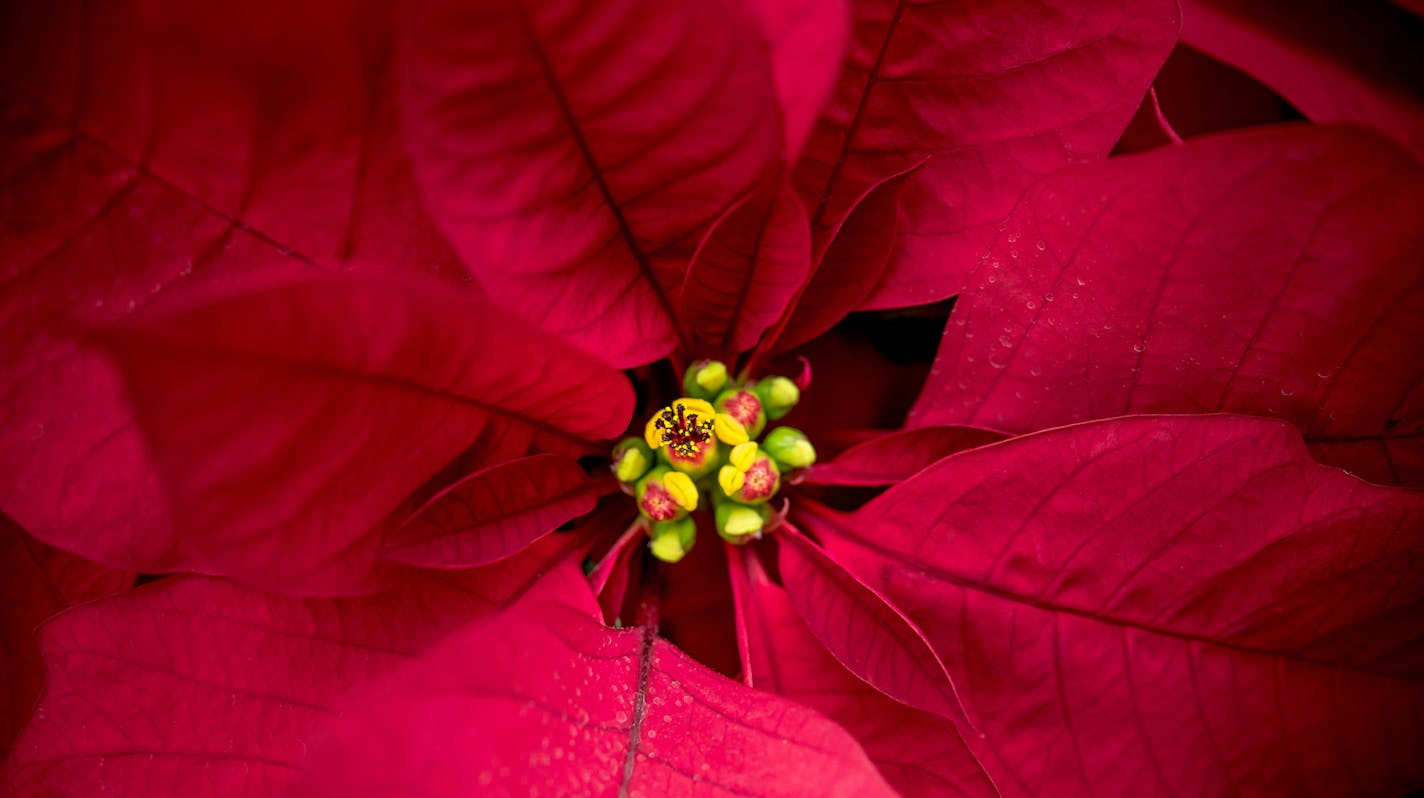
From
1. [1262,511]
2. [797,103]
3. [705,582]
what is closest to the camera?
[797,103]

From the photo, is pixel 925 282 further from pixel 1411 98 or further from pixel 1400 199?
pixel 1411 98

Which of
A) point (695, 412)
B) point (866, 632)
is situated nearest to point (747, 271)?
point (695, 412)

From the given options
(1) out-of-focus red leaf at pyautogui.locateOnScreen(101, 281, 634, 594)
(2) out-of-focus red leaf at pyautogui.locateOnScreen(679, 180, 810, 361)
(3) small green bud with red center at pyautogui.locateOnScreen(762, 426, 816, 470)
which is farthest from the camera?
(3) small green bud with red center at pyautogui.locateOnScreen(762, 426, 816, 470)

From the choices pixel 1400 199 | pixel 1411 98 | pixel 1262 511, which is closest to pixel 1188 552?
pixel 1262 511

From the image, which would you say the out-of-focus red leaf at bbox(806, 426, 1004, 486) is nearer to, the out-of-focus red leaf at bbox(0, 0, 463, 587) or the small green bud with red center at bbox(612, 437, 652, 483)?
the small green bud with red center at bbox(612, 437, 652, 483)

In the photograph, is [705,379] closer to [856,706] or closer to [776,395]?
[776,395]

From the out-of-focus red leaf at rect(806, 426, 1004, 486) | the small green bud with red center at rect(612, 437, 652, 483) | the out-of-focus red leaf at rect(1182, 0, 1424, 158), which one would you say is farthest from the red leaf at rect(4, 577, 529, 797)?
the out-of-focus red leaf at rect(1182, 0, 1424, 158)
